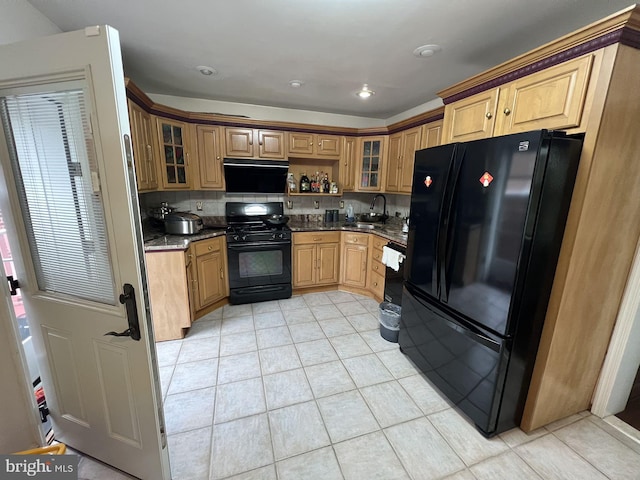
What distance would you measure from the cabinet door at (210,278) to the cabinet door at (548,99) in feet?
9.25

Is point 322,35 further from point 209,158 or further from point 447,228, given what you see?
point 209,158

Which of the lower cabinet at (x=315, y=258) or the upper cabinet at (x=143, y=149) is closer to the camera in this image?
the upper cabinet at (x=143, y=149)

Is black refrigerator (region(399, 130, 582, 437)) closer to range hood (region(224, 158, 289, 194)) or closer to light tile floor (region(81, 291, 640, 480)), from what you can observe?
light tile floor (region(81, 291, 640, 480))

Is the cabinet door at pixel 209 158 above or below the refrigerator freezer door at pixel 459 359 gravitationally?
above

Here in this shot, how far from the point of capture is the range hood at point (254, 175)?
319 cm

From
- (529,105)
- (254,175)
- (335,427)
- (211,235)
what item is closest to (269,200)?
(254,175)

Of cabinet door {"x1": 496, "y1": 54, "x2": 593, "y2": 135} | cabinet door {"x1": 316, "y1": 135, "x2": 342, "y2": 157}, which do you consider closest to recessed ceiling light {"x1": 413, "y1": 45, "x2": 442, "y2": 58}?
cabinet door {"x1": 496, "y1": 54, "x2": 593, "y2": 135}

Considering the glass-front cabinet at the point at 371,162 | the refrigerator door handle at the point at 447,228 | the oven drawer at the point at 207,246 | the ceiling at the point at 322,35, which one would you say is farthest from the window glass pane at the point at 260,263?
the refrigerator door handle at the point at 447,228

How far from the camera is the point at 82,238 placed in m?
1.12

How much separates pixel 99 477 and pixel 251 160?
2.92 meters

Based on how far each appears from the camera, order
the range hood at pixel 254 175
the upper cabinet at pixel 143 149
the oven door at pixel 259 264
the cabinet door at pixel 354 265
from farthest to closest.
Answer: the cabinet door at pixel 354 265 < the range hood at pixel 254 175 < the oven door at pixel 259 264 < the upper cabinet at pixel 143 149

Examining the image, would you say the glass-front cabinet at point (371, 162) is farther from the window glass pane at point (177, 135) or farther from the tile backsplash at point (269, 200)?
the window glass pane at point (177, 135)

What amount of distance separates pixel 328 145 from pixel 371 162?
25.8 inches

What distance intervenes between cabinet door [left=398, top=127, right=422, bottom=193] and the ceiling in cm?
54
